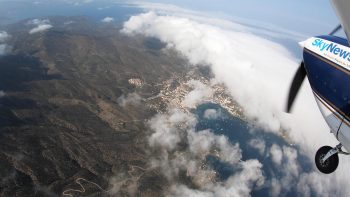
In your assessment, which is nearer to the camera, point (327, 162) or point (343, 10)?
point (343, 10)

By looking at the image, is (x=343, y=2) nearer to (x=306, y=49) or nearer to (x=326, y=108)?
(x=326, y=108)

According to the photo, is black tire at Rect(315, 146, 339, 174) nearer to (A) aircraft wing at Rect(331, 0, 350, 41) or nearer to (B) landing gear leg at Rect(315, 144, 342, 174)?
(B) landing gear leg at Rect(315, 144, 342, 174)

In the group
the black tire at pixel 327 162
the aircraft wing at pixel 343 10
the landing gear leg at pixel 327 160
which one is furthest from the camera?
the black tire at pixel 327 162

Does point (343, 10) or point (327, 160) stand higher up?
point (343, 10)

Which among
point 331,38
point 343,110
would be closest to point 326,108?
point 343,110

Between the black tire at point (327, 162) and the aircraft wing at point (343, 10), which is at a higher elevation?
the aircraft wing at point (343, 10)

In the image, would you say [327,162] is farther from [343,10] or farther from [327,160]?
[343,10]

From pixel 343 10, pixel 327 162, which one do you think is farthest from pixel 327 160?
pixel 343 10

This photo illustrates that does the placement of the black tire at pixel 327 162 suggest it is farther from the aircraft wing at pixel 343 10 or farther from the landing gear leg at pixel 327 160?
the aircraft wing at pixel 343 10

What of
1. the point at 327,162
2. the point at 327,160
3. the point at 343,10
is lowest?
the point at 327,162

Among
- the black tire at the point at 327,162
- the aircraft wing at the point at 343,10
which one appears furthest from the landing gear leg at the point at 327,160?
the aircraft wing at the point at 343,10

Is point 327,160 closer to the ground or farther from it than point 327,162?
farther from it
